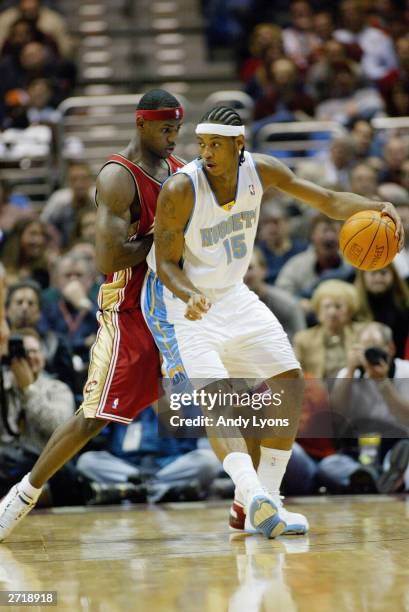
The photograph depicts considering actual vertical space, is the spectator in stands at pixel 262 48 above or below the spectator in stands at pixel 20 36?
below

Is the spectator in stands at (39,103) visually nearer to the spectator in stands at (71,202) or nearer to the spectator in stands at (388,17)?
the spectator in stands at (71,202)

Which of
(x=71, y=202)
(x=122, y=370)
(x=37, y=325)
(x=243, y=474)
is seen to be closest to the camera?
(x=243, y=474)

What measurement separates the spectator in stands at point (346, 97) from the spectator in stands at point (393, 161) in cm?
132

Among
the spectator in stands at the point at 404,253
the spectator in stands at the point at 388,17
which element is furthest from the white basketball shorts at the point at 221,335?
the spectator in stands at the point at 388,17

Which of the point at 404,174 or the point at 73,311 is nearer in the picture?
the point at 73,311

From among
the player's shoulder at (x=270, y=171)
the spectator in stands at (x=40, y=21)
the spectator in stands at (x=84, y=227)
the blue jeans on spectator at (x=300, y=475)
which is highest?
the spectator in stands at (x=40, y=21)

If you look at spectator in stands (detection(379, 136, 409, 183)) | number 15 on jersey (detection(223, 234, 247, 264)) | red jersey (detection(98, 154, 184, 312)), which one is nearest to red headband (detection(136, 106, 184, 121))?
red jersey (detection(98, 154, 184, 312))

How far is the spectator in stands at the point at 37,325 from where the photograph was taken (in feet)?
22.8

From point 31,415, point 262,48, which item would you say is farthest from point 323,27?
point 31,415

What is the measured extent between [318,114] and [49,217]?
3.59 metres

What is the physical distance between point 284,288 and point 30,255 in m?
2.13

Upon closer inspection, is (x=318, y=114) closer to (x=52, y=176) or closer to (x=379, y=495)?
(x=52, y=176)

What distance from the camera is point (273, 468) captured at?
5.12m

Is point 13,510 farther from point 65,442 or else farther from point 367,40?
point 367,40
